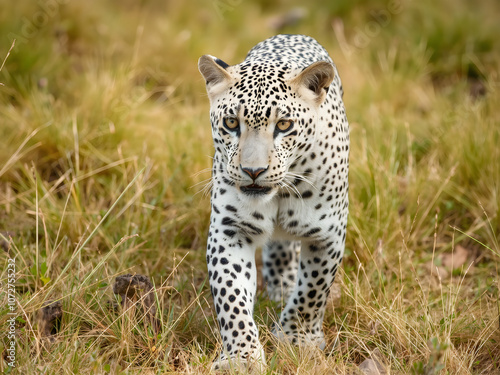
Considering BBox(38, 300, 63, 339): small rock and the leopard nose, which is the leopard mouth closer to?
the leopard nose

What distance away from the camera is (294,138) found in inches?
158

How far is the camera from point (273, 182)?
13.0 feet

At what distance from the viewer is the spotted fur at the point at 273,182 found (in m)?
3.96

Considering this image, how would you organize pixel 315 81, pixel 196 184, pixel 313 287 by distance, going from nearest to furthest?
1. pixel 315 81
2. pixel 313 287
3. pixel 196 184

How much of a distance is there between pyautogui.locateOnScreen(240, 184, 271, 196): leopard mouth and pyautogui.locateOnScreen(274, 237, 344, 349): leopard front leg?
0.70m

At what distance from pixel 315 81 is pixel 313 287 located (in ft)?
4.45

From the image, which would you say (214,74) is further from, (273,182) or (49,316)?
(49,316)

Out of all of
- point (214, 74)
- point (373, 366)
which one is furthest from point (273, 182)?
point (373, 366)

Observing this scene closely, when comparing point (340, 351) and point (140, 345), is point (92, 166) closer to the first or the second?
point (140, 345)

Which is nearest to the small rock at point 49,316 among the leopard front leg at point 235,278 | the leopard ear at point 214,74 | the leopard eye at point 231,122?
the leopard front leg at point 235,278

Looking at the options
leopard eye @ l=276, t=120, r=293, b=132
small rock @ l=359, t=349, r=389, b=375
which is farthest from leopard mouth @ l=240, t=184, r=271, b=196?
small rock @ l=359, t=349, r=389, b=375

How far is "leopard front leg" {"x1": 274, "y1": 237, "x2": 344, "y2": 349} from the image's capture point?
181 inches

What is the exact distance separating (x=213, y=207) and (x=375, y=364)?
4.47 ft

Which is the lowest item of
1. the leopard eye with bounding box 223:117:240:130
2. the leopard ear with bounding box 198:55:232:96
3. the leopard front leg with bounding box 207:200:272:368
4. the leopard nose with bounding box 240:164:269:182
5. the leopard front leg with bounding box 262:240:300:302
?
the leopard front leg with bounding box 262:240:300:302
